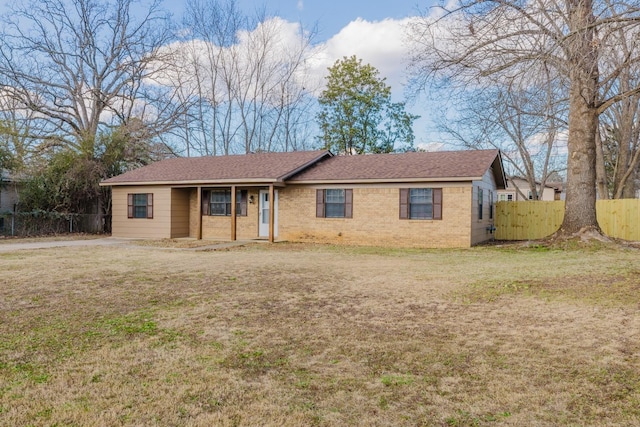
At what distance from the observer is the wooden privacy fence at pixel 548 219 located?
17609 millimetres

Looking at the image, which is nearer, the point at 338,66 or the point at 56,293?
the point at 56,293

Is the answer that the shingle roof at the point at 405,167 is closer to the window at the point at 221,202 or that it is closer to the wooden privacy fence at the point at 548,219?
the wooden privacy fence at the point at 548,219

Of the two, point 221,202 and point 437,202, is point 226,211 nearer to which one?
point 221,202

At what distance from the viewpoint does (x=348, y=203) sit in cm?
1641

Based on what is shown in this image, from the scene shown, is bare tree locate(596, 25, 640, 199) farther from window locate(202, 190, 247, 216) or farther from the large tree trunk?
window locate(202, 190, 247, 216)

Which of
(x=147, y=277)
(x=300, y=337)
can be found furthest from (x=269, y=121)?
(x=300, y=337)

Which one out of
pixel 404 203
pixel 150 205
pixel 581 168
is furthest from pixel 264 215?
pixel 581 168

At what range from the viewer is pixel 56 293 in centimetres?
678

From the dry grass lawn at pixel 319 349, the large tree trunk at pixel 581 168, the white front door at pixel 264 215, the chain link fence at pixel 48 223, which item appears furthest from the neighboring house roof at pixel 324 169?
the dry grass lawn at pixel 319 349

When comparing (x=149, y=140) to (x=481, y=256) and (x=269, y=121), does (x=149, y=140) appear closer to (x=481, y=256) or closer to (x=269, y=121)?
(x=269, y=121)

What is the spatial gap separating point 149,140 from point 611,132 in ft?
84.1

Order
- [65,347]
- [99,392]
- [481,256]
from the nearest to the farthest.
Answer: [99,392]
[65,347]
[481,256]

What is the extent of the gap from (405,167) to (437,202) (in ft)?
6.35

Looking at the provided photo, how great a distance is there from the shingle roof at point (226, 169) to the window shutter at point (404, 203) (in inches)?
165
